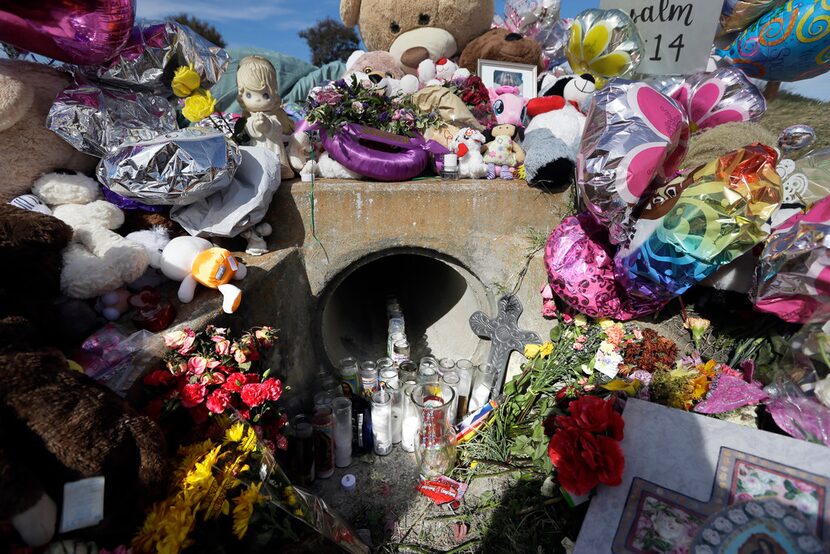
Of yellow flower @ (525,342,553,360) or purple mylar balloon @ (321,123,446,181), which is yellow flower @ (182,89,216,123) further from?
yellow flower @ (525,342,553,360)

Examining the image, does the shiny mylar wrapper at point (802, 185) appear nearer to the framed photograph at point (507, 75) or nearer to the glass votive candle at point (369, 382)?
the framed photograph at point (507, 75)

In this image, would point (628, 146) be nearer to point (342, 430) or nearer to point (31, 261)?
point (342, 430)

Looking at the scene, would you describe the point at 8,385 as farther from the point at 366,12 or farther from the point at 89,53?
the point at 366,12

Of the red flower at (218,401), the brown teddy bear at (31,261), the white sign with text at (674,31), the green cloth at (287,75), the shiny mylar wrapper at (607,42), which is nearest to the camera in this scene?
the brown teddy bear at (31,261)

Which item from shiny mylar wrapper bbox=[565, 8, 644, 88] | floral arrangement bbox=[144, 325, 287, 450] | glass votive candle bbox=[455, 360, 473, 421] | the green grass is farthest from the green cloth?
the green grass

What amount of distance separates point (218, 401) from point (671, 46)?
3.13 meters

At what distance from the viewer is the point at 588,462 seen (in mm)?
1613

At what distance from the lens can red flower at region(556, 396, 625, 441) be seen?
1.73 m

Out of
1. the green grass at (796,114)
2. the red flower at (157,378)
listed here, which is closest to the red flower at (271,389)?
the red flower at (157,378)

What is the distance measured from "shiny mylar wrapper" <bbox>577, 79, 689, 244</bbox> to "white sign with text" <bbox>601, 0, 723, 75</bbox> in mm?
548

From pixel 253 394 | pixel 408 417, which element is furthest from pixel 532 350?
pixel 253 394

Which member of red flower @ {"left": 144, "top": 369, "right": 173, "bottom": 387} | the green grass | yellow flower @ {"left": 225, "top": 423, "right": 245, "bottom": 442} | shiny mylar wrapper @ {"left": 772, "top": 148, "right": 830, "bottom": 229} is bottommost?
yellow flower @ {"left": 225, "top": 423, "right": 245, "bottom": 442}

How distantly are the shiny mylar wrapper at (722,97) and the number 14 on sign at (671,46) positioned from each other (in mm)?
467

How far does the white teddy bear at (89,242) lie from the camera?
1.89m
